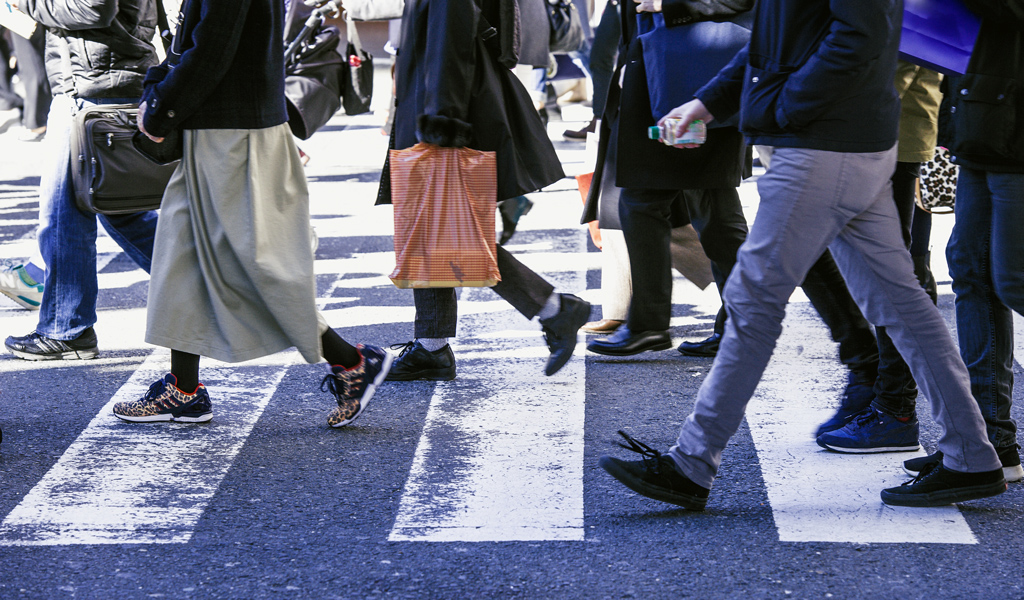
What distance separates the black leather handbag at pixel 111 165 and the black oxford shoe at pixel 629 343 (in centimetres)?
194

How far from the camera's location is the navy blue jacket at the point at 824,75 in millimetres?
3262

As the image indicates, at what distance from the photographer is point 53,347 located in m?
5.55

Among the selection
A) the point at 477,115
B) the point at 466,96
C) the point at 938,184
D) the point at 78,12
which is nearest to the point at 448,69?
the point at 466,96

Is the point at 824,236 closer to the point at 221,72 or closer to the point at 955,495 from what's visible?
the point at 955,495

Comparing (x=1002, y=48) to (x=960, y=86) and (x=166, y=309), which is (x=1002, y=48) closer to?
(x=960, y=86)

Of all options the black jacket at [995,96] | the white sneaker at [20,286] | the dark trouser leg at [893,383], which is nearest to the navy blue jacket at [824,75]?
the black jacket at [995,96]

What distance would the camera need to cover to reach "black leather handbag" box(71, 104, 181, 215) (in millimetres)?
5133

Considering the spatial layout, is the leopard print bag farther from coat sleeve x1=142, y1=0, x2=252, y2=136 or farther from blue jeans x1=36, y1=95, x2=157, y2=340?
blue jeans x1=36, y1=95, x2=157, y2=340

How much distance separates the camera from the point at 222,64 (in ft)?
13.9

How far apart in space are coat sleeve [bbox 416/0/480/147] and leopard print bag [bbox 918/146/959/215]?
1.85 metres

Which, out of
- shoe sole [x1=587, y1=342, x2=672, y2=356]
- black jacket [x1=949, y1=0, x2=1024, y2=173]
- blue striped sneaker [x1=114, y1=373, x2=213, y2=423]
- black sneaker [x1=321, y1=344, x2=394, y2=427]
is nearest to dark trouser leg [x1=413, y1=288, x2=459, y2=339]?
black sneaker [x1=321, y1=344, x2=394, y2=427]

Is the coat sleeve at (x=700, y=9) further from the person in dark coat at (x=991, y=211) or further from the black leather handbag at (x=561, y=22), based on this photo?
the black leather handbag at (x=561, y=22)

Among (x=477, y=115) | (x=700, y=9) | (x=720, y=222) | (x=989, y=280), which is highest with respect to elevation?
(x=700, y=9)

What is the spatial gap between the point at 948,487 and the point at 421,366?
2.26m
